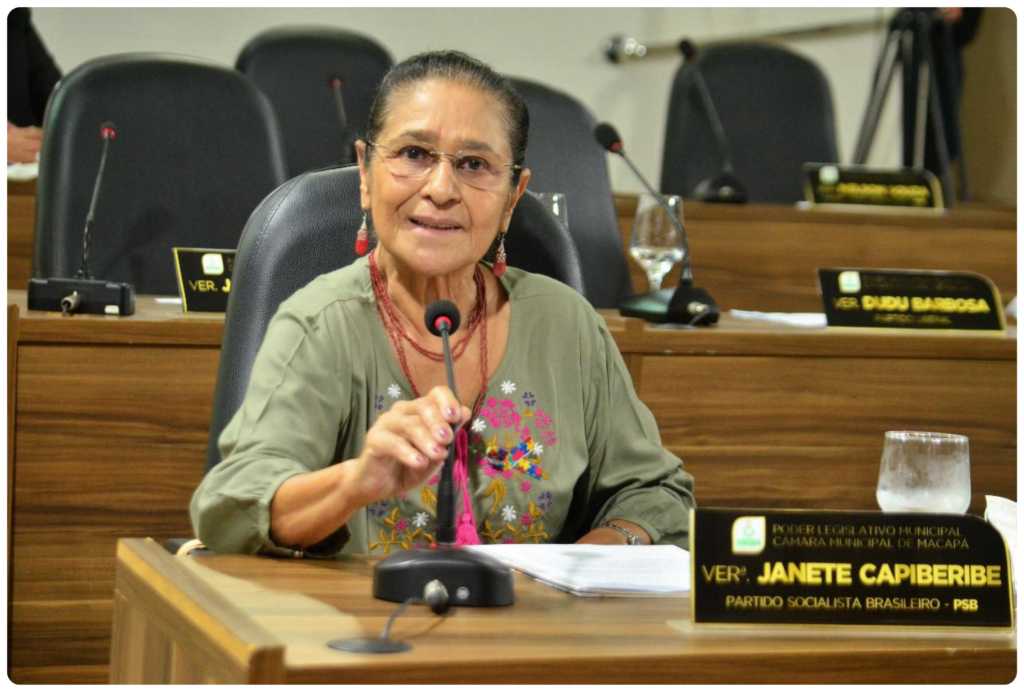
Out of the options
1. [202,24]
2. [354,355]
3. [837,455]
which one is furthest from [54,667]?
[202,24]

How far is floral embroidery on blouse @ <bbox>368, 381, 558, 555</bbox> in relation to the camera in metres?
1.59

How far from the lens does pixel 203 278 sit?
240cm

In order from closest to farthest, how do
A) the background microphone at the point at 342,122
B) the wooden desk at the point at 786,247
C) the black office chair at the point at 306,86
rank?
the wooden desk at the point at 786,247
the background microphone at the point at 342,122
the black office chair at the point at 306,86

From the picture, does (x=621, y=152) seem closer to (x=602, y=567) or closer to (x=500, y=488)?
(x=500, y=488)

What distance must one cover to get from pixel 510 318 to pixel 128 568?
60 centimetres

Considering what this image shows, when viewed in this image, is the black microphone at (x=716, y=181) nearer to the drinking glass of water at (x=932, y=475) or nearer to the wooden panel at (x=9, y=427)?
the wooden panel at (x=9, y=427)

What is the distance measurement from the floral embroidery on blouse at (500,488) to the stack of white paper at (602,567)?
17 cm

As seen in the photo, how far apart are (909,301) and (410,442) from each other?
162cm

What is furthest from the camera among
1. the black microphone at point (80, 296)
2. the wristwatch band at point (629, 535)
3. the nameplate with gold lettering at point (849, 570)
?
the black microphone at point (80, 296)

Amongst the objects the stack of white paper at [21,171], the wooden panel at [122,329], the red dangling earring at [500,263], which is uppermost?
the stack of white paper at [21,171]

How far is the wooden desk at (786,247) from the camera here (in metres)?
3.36

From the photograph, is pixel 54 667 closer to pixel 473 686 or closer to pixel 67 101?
pixel 67 101

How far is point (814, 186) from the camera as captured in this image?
359cm

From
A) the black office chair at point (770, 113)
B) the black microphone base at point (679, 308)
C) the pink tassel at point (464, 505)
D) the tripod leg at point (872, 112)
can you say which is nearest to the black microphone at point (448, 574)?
the pink tassel at point (464, 505)
